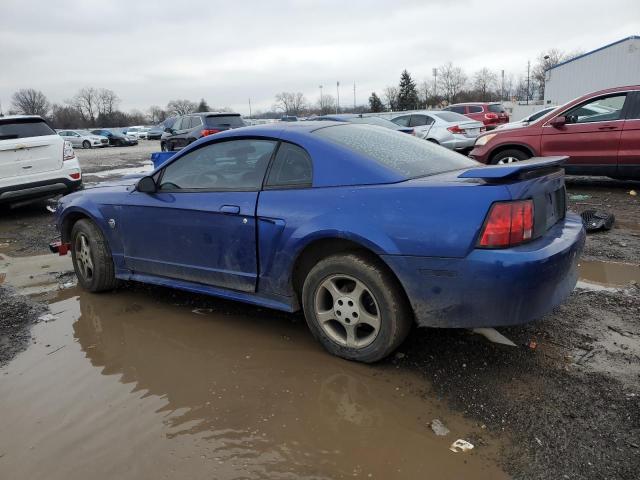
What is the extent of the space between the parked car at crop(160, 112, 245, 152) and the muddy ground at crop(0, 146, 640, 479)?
11.1 m

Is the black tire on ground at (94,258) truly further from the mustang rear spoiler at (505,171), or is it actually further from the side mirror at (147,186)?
the mustang rear spoiler at (505,171)

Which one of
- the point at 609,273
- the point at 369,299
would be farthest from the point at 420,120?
the point at 369,299

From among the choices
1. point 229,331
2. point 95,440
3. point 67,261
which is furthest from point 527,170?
point 67,261

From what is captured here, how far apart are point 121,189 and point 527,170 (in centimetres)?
324

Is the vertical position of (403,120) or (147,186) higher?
(403,120)

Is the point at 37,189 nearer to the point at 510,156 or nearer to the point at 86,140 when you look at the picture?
the point at 510,156

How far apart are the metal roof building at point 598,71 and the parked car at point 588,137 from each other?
66.5 ft

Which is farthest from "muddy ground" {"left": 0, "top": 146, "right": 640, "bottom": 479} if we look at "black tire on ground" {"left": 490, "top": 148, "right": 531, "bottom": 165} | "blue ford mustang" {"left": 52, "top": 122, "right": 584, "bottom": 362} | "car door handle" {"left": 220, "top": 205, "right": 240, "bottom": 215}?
"black tire on ground" {"left": 490, "top": 148, "right": 531, "bottom": 165}

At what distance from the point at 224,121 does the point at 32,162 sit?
8.10 meters

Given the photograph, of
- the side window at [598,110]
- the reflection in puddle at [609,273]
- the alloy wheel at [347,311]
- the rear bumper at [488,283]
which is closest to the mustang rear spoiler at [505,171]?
the rear bumper at [488,283]

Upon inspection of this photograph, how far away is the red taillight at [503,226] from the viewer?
2656 millimetres

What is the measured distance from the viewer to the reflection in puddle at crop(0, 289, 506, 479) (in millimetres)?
2377

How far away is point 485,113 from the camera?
21734mm

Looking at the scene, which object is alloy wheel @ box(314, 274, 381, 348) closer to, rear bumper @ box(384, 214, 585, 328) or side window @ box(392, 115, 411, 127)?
rear bumper @ box(384, 214, 585, 328)
